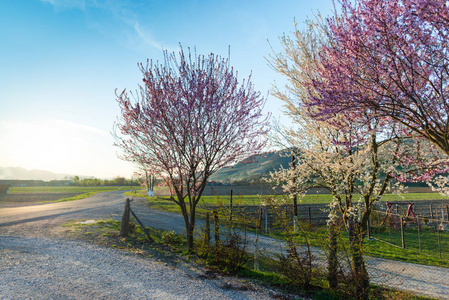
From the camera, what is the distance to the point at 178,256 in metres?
8.84

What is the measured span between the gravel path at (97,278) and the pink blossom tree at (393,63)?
15.3 ft

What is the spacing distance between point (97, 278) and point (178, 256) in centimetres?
284

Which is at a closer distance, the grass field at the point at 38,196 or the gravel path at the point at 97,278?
the gravel path at the point at 97,278

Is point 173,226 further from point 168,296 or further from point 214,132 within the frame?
point 168,296

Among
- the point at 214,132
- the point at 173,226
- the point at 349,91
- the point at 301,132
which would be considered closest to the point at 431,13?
the point at 349,91

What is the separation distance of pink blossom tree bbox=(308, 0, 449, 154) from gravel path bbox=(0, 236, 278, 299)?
184 inches

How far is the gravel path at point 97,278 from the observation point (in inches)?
225

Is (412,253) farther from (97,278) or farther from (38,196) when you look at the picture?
(38,196)

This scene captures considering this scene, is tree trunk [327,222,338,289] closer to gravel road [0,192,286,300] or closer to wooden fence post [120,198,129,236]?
gravel road [0,192,286,300]

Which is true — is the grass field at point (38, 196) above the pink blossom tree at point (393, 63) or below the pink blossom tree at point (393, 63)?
below

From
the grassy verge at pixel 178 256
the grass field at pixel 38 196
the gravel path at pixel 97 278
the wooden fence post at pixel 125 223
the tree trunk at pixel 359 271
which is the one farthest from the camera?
the grass field at pixel 38 196

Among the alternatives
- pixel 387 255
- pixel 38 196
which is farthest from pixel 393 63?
pixel 38 196

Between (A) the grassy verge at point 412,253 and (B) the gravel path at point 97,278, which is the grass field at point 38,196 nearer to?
(B) the gravel path at point 97,278

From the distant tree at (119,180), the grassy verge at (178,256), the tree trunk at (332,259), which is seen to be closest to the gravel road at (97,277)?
the grassy verge at (178,256)
